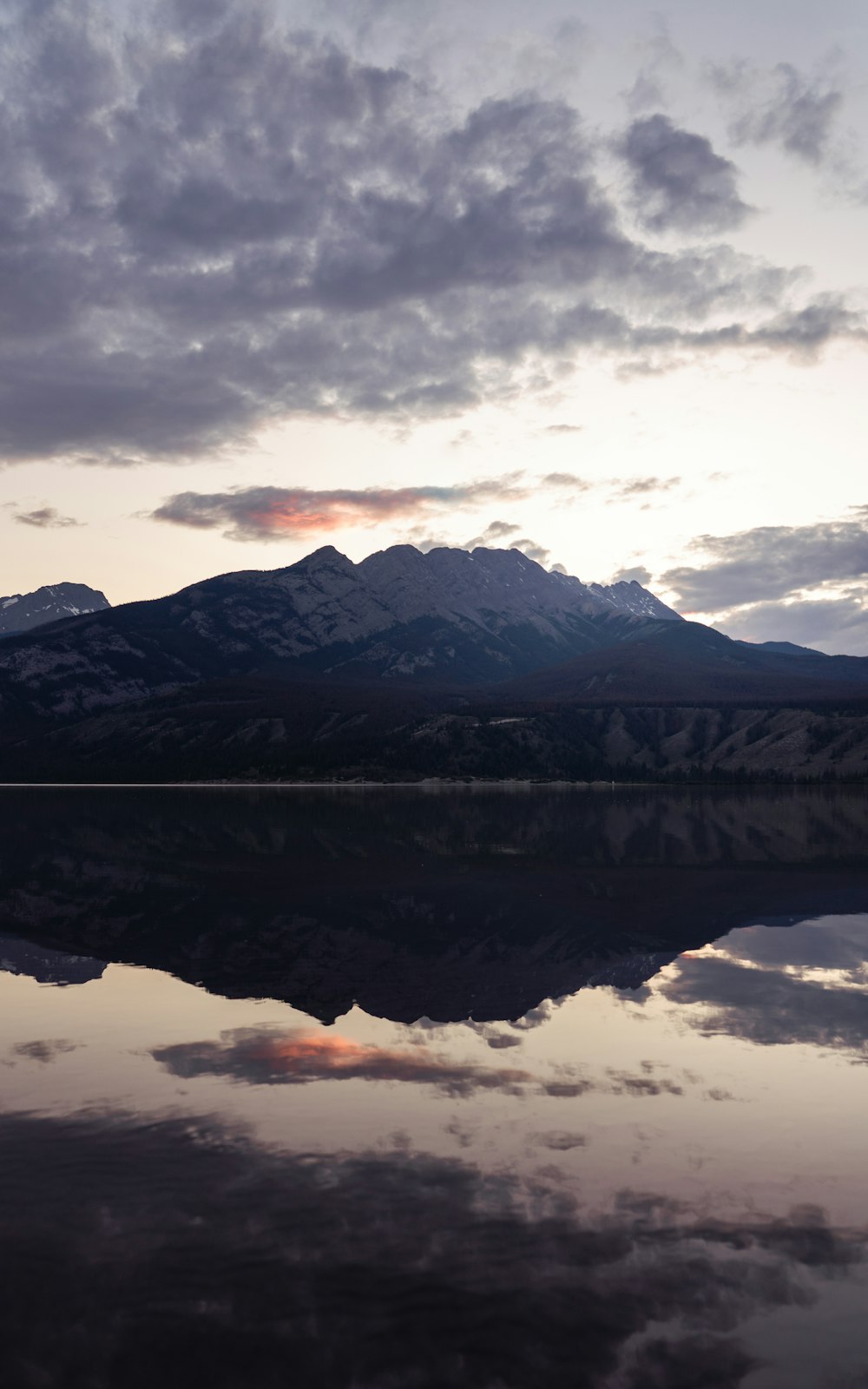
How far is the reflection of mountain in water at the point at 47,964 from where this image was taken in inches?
1677

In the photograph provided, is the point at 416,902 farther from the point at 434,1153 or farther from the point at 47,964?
the point at 434,1153

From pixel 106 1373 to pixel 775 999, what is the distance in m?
30.7

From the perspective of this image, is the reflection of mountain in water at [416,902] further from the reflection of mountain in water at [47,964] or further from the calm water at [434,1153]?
the reflection of mountain in water at [47,964]

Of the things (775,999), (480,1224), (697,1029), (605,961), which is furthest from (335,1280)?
(605,961)

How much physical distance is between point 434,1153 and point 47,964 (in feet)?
96.6

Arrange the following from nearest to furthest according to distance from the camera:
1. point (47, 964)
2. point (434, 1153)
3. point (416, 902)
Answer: point (434, 1153) → point (47, 964) → point (416, 902)

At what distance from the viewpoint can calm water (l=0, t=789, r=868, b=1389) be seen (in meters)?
15.0

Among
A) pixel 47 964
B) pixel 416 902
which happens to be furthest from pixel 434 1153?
pixel 416 902

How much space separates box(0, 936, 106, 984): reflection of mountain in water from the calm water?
25 cm

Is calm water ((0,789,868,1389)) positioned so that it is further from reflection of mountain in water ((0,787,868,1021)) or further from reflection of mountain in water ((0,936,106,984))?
reflection of mountain in water ((0,787,868,1021))

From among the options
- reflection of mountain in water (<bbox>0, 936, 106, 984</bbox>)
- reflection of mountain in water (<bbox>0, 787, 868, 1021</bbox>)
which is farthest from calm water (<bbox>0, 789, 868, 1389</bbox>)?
reflection of mountain in water (<bbox>0, 787, 868, 1021</bbox>)

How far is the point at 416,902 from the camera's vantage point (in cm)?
6391

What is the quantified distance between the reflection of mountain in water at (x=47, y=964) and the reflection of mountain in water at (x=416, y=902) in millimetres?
1519

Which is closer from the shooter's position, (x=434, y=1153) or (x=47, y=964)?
(x=434, y=1153)
